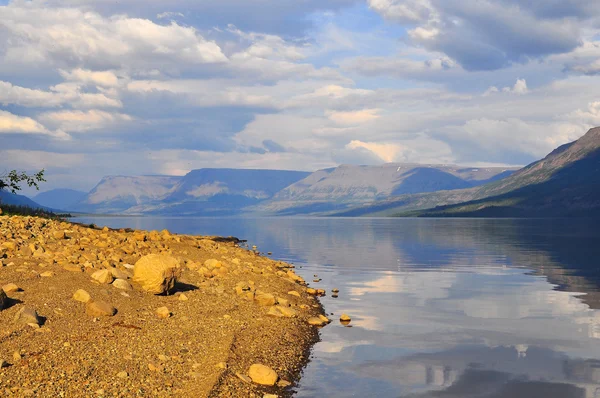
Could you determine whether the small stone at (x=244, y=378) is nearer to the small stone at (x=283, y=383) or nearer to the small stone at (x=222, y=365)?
the small stone at (x=222, y=365)

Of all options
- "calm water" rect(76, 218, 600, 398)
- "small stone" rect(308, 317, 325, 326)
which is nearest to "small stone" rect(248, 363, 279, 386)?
"calm water" rect(76, 218, 600, 398)

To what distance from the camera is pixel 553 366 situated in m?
22.6

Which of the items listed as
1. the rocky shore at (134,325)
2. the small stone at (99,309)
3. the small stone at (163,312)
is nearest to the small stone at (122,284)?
the rocky shore at (134,325)

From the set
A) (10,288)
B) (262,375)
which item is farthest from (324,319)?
(10,288)

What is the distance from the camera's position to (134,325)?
913 inches

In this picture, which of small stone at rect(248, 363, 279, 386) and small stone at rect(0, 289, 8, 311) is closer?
small stone at rect(248, 363, 279, 386)

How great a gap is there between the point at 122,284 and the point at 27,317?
749 centimetres

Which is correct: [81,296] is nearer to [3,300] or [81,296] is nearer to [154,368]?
[3,300]

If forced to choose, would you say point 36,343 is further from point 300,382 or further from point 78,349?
point 300,382

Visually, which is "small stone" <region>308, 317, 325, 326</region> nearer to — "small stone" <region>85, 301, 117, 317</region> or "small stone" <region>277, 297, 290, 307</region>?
"small stone" <region>277, 297, 290, 307</region>

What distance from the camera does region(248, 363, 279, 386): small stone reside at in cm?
1938

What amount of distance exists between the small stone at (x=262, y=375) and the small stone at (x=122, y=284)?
36.0 feet

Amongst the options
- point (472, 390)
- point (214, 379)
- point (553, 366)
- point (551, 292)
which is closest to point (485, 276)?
point (551, 292)

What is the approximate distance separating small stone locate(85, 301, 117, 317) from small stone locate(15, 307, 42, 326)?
2.45 m
